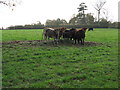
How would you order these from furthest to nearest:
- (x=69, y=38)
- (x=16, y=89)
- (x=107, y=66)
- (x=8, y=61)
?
(x=69, y=38), (x=8, y=61), (x=107, y=66), (x=16, y=89)

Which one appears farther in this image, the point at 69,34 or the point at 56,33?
the point at 69,34

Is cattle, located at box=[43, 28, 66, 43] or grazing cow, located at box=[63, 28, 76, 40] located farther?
grazing cow, located at box=[63, 28, 76, 40]

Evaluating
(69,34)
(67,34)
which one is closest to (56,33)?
(67,34)

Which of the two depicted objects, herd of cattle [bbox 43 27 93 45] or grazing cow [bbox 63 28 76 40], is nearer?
herd of cattle [bbox 43 27 93 45]

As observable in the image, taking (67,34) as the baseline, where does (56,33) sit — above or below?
above

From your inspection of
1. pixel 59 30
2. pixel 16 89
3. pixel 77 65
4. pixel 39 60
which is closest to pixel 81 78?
pixel 77 65

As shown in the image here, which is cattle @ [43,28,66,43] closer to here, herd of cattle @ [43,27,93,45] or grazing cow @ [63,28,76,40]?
herd of cattle @ [43,27,93,45]

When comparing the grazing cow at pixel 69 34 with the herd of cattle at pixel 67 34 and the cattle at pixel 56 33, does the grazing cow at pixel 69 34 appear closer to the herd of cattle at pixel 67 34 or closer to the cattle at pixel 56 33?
the herd of cattle at pixel 67 34

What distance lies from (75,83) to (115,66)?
3328 millimetres

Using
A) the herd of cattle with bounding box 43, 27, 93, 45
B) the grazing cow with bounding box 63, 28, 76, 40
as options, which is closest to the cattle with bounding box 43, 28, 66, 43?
the herd of cattle with bounding box 43, 27, 93, 45

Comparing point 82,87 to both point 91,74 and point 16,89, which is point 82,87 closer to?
point 91,74

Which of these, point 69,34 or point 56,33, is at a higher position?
point 56,33

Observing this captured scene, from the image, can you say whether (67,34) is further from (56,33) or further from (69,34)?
(56,33)

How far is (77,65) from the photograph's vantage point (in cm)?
907
